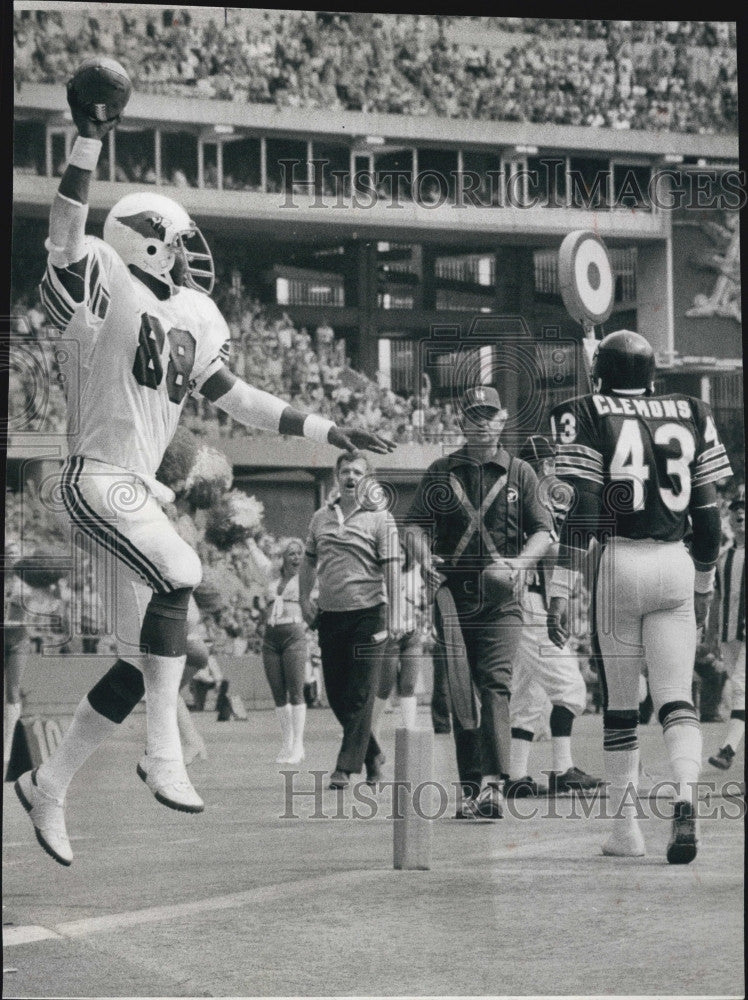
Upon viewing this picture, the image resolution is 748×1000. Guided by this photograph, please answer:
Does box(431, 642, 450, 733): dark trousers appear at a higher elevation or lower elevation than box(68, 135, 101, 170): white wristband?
lower

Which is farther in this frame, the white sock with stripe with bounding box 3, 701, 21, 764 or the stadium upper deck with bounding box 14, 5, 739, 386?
the stadium upper deck with bounding box 14, 5, 739, 386

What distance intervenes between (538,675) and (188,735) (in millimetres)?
1371

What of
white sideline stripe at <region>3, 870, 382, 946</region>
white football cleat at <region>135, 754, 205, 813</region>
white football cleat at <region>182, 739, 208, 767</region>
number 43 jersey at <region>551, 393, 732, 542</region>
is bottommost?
white sideline stripe at <region>3, 870, 382, 946</region>

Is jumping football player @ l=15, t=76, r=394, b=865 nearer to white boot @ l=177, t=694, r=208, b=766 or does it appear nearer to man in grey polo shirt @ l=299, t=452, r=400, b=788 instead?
white boot @ l=177, t=694, r=208, b=766

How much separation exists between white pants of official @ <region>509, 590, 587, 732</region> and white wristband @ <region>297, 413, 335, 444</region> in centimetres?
100

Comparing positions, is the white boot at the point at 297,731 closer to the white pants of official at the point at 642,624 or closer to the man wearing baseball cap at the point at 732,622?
the white pants of official at the point at 642,624

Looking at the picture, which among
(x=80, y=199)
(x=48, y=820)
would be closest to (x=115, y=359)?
(x=80, y=199)

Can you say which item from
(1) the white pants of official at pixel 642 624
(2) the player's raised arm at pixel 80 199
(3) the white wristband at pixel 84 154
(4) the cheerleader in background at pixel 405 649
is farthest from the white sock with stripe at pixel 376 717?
(3) the white wristband at pixel 84 154

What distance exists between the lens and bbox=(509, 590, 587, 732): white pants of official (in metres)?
5.60

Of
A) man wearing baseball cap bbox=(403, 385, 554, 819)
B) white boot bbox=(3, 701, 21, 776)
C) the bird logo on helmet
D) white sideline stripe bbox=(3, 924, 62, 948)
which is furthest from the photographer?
the bird logo on helmet

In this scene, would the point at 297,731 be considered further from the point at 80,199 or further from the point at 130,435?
the point at 80,199

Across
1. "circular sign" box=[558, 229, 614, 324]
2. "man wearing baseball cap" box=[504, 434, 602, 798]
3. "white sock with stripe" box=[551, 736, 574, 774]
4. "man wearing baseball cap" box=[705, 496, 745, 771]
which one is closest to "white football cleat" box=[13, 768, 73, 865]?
"man wearing baseball cap" box=[504, 434, 602, 798]

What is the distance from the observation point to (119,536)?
17.7 ft

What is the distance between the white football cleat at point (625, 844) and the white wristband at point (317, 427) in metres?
1.91
